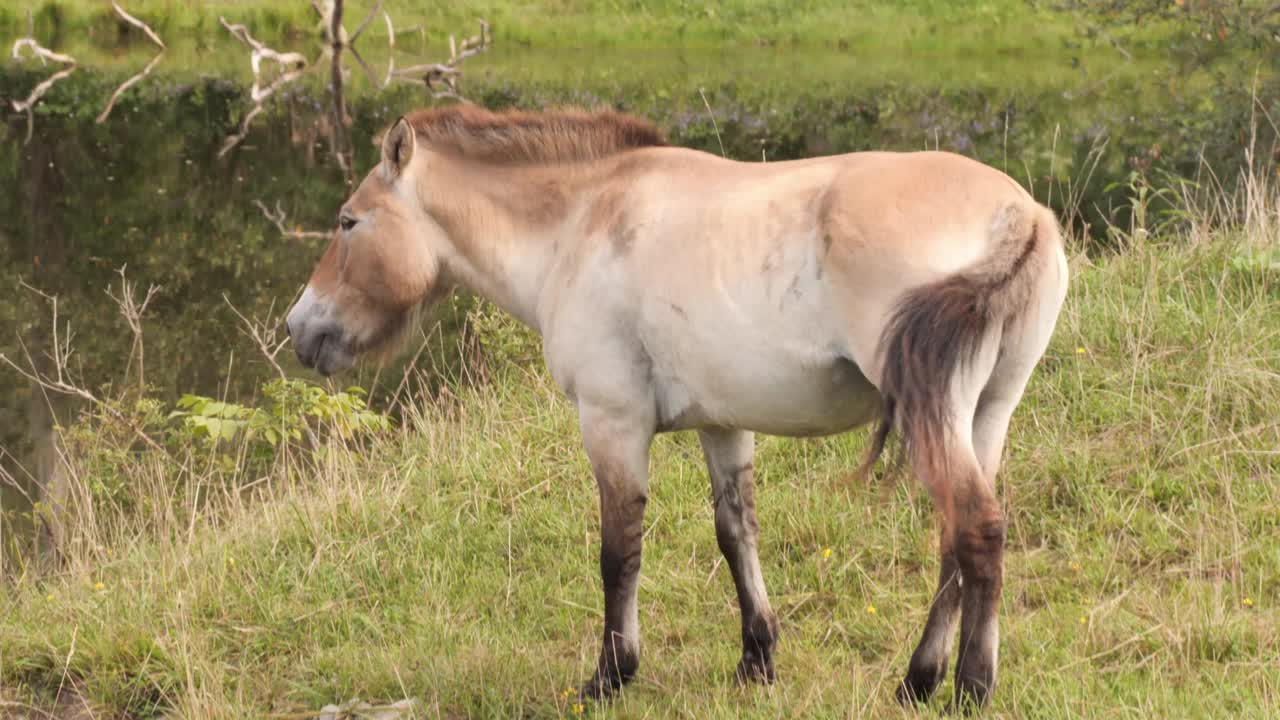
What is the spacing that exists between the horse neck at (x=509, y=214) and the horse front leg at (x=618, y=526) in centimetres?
52

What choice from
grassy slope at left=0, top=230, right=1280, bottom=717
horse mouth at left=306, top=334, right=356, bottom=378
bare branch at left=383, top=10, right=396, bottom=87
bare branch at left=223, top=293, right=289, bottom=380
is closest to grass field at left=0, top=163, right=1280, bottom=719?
grassy slope at left=0, top=230, right=1280, bottom=717

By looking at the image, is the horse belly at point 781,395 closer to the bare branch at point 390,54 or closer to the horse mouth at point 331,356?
the horse mouth at point 331,356

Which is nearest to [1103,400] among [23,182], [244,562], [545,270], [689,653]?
[689,653]

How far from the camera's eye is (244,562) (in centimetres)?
497

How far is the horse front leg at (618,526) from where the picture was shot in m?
3.64

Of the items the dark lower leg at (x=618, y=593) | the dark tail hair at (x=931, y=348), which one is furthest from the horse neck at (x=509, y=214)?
the dark tail hair at (x=931, y=348)

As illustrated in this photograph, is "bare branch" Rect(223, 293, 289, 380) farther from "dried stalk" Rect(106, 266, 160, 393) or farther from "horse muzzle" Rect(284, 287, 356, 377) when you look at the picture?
"horse muzzle" Rect(284, 287, 356, 377)

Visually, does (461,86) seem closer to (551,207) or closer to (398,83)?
(398,83)

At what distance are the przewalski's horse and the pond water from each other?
5.94 feet

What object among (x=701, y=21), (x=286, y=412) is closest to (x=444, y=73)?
(x=701, y=21)

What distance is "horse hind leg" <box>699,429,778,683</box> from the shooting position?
396cm

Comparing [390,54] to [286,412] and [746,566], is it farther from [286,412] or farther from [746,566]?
[746,566]

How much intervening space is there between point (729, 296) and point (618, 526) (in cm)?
81

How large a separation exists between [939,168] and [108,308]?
8.21 m
